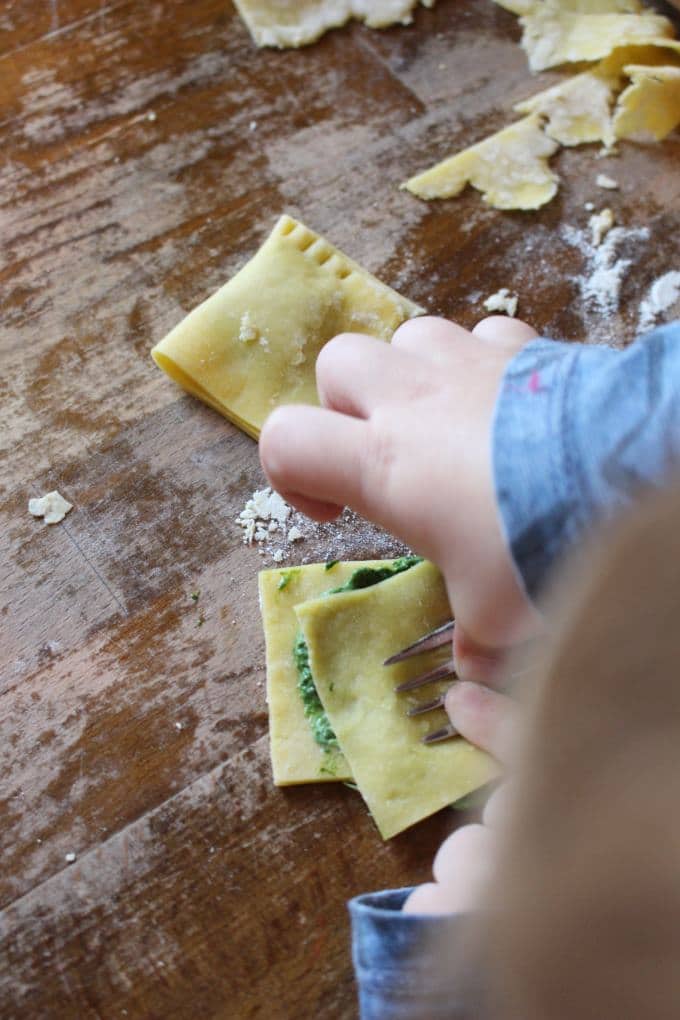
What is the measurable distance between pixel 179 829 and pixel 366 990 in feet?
0.82

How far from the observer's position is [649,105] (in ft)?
4.33

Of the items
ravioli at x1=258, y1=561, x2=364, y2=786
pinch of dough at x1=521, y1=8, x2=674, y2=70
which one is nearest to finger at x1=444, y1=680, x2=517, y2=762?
ravioli at x1=258, y1=561, x2=364, y2=786

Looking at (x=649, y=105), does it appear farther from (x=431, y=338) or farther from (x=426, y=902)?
(x=426, y=902)

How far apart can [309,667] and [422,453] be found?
339 millimetres

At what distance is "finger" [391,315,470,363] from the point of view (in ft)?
2.91

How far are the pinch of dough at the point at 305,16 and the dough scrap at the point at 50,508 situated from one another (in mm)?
716

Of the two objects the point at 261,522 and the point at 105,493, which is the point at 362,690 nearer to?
the point at 261,522

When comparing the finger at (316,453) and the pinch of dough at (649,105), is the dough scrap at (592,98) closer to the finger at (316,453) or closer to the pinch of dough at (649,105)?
the pinch of dough at (649,105)

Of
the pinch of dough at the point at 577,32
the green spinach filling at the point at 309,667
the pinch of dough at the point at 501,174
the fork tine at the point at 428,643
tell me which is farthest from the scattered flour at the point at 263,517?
the pinch of dough at the point at 577,32

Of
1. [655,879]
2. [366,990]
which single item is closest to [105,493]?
[366,990]

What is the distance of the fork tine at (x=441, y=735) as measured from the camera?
99cm

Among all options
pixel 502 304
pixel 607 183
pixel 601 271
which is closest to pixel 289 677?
pixel 502 304

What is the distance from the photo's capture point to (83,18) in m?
1.38

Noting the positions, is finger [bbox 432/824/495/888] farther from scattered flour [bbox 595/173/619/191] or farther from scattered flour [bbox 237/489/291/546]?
scattered flour [bbox 595/173/619/191]
